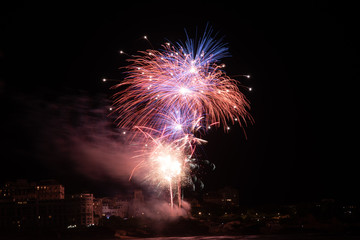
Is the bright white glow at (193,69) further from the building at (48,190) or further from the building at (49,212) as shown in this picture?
the building at (48,190)

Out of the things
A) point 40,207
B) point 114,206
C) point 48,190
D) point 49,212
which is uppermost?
point 48,190

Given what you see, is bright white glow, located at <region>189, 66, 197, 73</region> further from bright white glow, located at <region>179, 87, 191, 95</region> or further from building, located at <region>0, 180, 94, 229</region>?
building, located at <region>0, 180, 94, 229</region>

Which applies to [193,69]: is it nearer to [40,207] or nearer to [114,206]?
[40,207]

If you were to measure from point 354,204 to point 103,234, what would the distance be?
74.2ft

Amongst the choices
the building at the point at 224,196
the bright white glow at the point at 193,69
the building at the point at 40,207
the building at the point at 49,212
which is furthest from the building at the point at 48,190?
the bright white glow at the point at 193,69

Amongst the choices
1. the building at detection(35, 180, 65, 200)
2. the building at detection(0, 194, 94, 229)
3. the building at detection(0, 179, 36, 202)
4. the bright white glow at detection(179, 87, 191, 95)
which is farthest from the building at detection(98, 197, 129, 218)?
the bright white glow at detection(179, 87, 191, 95)

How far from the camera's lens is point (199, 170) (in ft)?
87.2

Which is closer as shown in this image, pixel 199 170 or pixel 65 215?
pixel 199 170

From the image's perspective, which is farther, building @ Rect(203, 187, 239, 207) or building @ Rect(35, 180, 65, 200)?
building @ Rect(203, 187, 239, 207)

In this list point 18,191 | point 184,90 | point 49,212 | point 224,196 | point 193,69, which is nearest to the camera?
point 193,69

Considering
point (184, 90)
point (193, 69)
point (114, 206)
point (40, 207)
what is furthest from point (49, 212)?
point (193, 69)

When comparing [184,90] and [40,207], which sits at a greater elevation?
[184,90]

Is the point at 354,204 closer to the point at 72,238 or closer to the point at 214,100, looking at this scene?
the point at 214,100

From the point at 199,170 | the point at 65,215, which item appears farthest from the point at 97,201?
the point at 199,170
